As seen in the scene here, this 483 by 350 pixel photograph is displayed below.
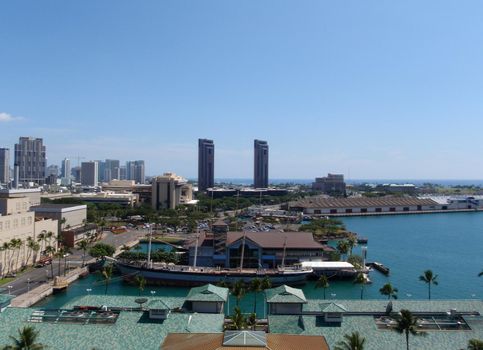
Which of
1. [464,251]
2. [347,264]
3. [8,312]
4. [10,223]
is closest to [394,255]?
[464,251]

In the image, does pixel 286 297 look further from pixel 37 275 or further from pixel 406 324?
pixel 37 275

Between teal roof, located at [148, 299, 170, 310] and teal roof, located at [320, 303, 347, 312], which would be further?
teal roof, located at [148, 299, 170, 310]

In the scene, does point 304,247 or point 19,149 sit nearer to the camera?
point 304,247

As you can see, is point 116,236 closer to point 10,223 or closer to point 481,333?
point 10,223

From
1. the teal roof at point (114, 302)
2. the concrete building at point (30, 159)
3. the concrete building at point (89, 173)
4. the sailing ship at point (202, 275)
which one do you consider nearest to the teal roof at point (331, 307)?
the teal roof at point (114, 302)

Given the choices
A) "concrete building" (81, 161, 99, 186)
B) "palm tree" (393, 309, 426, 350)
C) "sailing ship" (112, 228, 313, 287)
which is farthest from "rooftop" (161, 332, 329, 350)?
"concrete building" (81, 161, 99, 186)

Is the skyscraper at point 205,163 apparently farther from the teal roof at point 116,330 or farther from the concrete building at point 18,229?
the teal roof at point 116,330

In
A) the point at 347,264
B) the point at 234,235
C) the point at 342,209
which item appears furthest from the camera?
the point at 342,209

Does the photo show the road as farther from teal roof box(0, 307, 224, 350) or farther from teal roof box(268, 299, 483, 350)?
teal roof box(268, 299, 483, 350)
